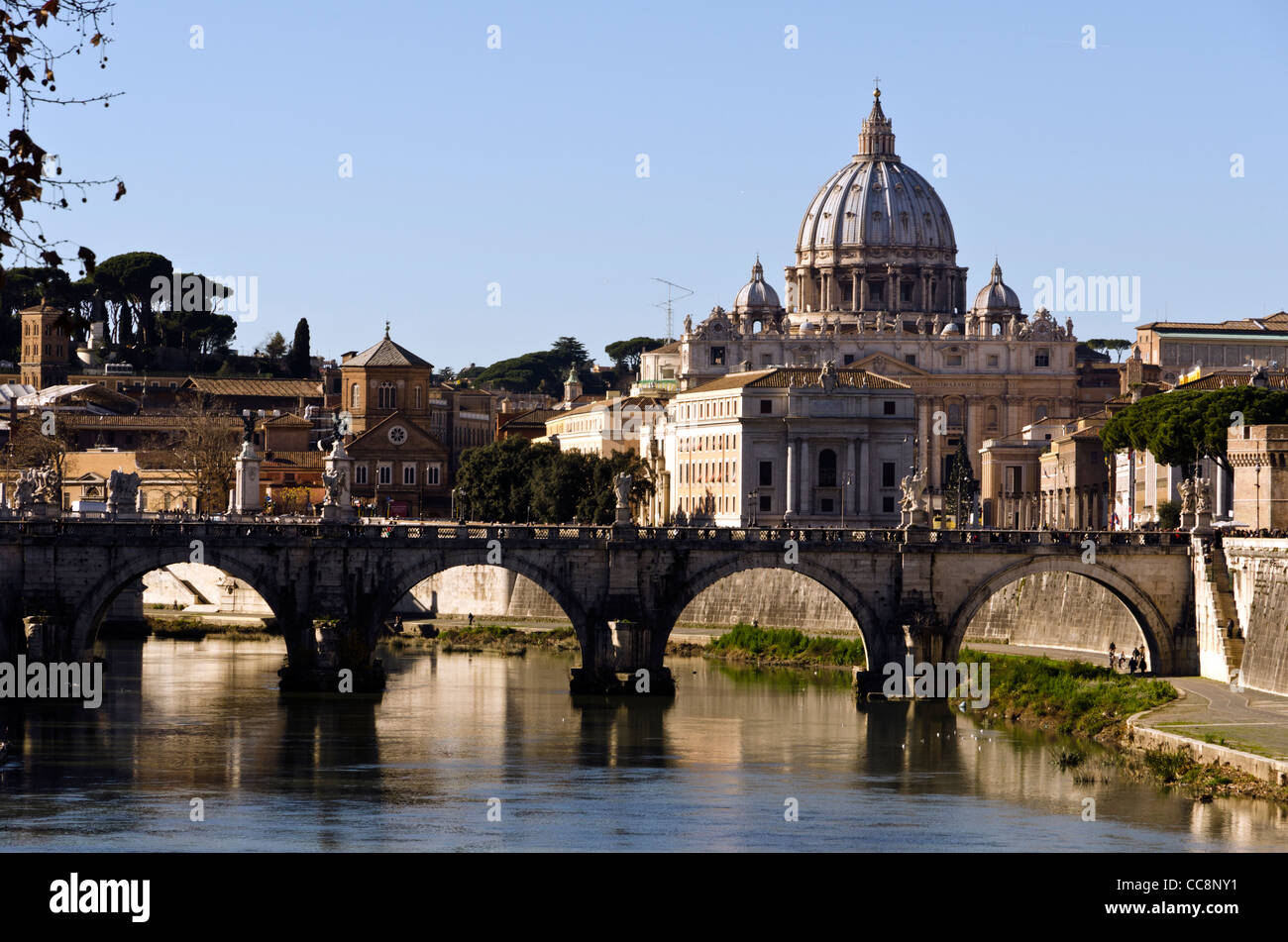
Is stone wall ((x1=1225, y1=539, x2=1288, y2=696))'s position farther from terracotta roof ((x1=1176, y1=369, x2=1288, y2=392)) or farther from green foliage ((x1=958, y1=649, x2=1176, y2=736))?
terracotta roof ((x1=1176, y1=369, x2=1288, y2=392))

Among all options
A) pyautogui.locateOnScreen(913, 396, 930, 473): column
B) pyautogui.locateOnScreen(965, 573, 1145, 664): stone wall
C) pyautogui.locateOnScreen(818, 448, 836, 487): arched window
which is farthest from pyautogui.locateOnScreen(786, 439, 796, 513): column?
pyautogui.locateOnScreen(913, 396, 930, 473): column

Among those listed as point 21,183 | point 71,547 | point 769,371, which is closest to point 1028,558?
point 71,547

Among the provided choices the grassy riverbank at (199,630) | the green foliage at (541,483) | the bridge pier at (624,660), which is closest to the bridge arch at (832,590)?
the bridge pier at (624,660)

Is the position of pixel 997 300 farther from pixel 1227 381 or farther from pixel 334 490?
pixel 334 490

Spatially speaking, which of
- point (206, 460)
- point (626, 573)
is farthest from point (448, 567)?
point (206, 460)

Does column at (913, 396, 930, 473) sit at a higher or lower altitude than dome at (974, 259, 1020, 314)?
lower

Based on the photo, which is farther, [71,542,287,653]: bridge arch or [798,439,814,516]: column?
[798,439,814,516]: column
